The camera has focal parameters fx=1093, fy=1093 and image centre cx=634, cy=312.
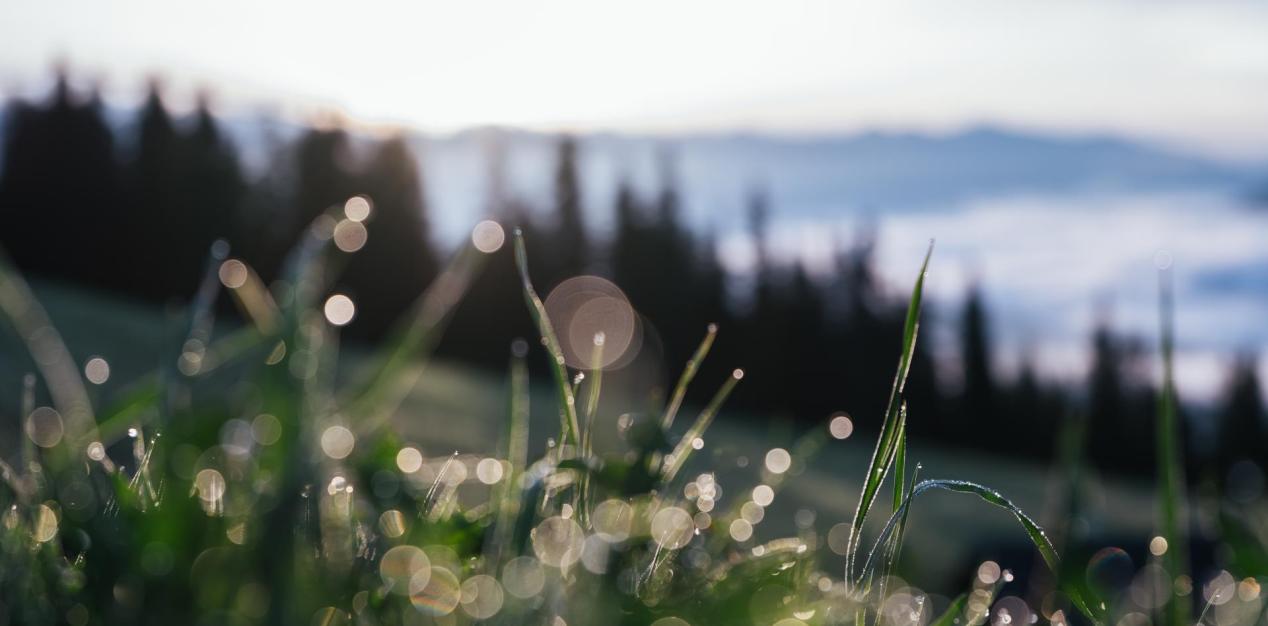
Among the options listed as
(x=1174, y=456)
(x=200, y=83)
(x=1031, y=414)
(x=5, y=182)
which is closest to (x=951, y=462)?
(x=1031, y=414)

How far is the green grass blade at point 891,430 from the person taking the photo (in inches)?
33.0

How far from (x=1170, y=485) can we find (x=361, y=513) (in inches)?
23.7

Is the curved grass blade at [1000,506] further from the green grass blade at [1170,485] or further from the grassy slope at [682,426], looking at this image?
the grassy slope at [682,426]

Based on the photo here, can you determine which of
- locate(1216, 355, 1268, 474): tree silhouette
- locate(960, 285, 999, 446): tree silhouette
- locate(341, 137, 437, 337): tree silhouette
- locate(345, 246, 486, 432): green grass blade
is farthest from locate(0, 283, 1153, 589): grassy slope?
locate(345, 246, 486, 432): green grass blade

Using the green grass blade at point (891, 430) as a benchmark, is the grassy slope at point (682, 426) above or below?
below

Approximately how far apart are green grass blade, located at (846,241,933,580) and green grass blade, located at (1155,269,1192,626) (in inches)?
7.1

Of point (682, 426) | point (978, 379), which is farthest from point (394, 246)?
point (978, 379)

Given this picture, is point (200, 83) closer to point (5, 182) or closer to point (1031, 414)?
point (5, 182)

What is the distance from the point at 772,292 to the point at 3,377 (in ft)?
97.5

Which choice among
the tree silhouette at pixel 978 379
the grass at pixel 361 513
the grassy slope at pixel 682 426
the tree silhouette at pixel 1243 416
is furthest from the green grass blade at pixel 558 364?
the tree silhouette at pixel 1243 416

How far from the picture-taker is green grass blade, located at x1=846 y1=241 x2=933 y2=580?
84cm

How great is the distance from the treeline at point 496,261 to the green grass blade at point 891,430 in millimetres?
36652

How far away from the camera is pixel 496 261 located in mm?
38938

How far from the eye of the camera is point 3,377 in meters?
22.0
